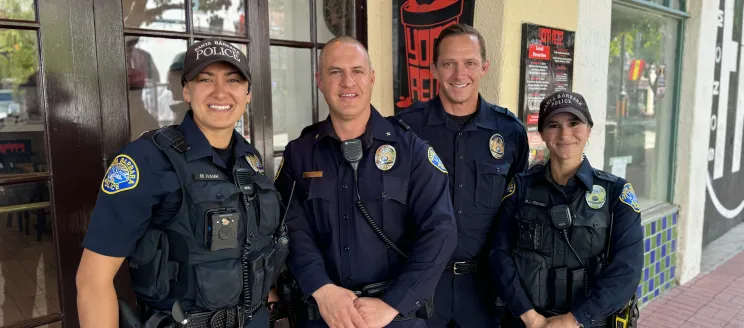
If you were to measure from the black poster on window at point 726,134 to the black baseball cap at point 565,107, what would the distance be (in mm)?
4189

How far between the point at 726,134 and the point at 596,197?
545cm

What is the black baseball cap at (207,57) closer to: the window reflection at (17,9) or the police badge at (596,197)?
the window reflection at (17,9)

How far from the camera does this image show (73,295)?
7.73 ft

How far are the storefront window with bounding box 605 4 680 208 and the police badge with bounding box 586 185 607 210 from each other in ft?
8.75

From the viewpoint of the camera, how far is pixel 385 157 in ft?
6.65

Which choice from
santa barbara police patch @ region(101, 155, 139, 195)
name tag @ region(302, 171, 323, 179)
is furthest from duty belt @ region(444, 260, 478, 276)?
santa barbara police patch @ region(101, 155, 139, 195)

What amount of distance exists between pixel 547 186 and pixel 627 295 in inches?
21.0

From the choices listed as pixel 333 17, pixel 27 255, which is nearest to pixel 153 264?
pixel 27 255

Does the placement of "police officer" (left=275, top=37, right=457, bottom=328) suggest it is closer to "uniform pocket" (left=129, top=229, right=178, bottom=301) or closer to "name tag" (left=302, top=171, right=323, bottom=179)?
"name tag" (left=302, top=171, right=323, bottom=179)

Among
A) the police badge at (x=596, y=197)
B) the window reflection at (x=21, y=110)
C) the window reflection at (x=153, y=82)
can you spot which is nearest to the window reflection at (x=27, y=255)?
the window reflection at (x=21, y=110)

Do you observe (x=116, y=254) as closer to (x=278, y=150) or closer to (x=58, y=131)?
(x=58, y=131)

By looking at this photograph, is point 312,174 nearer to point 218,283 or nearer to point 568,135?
point 218,283

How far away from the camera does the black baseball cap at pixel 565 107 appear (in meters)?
2.13

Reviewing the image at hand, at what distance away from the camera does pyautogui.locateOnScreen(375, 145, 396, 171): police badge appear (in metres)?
2.02
